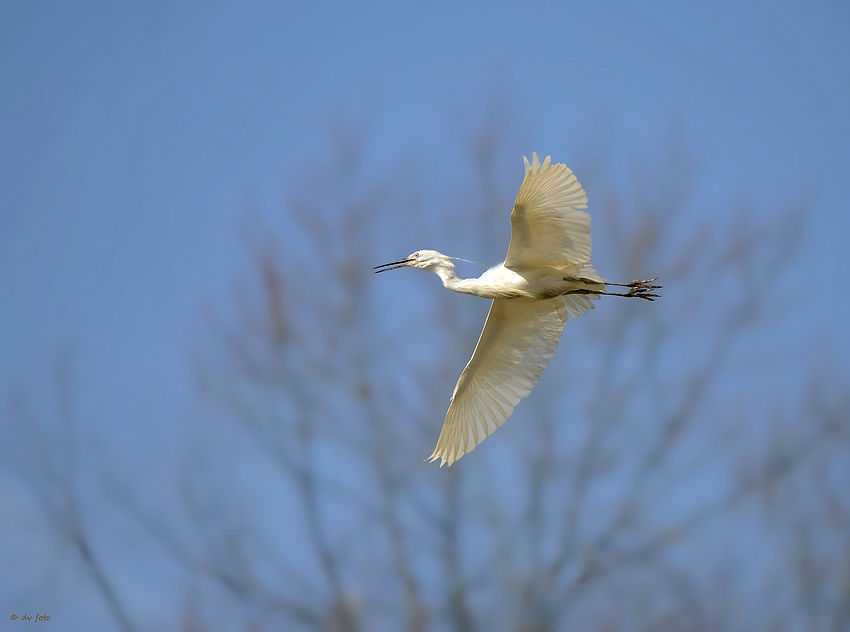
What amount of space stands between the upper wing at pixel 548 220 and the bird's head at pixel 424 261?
1.50 feet

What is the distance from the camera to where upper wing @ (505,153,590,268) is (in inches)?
236

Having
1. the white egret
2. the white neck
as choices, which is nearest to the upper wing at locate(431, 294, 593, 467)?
the white egret

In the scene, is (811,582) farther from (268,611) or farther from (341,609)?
(268,611)

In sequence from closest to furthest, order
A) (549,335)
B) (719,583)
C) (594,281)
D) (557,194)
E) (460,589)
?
(557,194)
(594,281)
(549,335)
(719,583)
(460,589)

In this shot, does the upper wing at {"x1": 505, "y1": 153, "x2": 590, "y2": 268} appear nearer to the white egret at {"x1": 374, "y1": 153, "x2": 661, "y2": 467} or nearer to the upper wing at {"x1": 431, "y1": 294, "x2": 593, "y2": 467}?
the white egret at {"x1": 374, "y1": 153, "x2": 661, "y2": 467}

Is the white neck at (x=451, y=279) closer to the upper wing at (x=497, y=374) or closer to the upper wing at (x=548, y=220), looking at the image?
the upper wing at (x=548, y=220)

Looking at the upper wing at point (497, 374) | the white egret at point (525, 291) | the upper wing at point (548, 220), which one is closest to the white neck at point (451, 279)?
the white egret at point (525, 291)

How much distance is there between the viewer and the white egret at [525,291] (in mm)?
6153

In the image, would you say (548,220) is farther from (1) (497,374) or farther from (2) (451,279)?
(1) (497,374)

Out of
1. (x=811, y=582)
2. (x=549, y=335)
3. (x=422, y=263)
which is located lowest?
(x=811, y=582)

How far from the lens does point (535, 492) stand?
37.8 feet

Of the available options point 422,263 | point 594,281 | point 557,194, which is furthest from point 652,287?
point 422,263

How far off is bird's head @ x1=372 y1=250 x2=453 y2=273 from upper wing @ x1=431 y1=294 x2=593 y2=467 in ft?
1.84

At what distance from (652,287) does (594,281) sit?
20.4 inches
